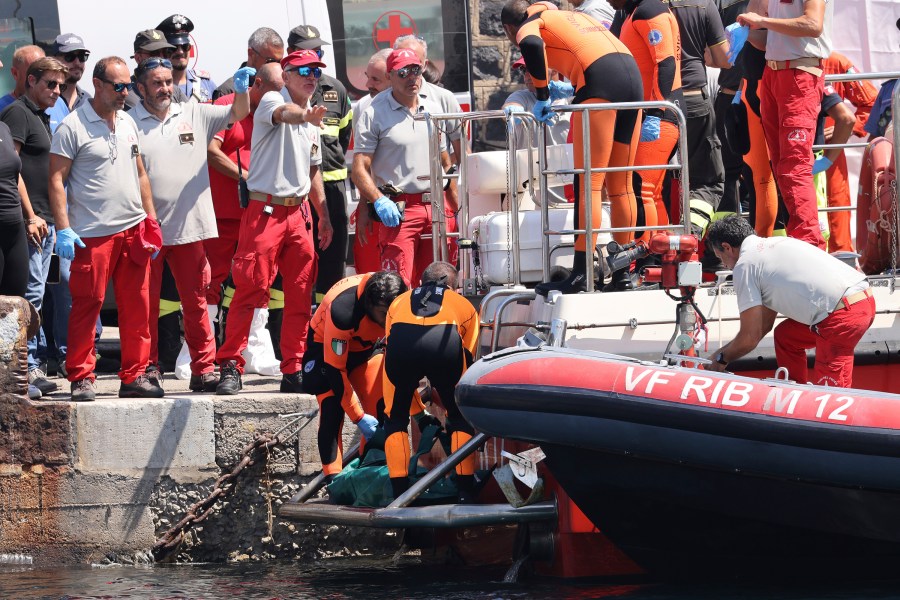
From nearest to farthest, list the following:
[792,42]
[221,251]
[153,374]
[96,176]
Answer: [792,42], [96,176], [153,374], [221,251]

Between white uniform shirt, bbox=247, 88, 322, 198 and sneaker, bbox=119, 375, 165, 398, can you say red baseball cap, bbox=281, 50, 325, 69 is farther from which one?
sneaker, bbox=119, 375, 165, 398

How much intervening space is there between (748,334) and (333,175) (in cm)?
341

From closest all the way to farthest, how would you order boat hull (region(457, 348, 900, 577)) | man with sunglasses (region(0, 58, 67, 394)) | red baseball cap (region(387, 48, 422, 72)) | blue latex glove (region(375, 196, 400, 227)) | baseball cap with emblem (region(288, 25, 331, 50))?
1. boat hull (region(457, 348, 900, 577))
2. man with sunglasses (region(0, 58, 67, 394))
3. blue latex glove (region(375, 196, 400, 227))
4. red baseball cap (region(387, 48, 422, 72))
5. baseball cap with emblem (region(288, 25, 331, 50))

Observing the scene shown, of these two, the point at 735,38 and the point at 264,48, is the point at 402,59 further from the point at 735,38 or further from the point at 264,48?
the point at 735,38

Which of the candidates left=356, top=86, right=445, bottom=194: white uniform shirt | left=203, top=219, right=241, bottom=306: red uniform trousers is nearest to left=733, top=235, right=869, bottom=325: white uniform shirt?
left=356, top=86, right=445, bottom=194: white uniform shirt

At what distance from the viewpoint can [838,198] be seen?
8742mm

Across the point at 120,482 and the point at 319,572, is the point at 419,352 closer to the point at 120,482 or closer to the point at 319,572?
the point at 319,572

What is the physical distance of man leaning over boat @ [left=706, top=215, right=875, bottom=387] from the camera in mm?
6266

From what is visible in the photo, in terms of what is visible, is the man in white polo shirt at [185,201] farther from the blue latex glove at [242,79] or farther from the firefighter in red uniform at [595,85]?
the firefighter in red uniform at [595,85]

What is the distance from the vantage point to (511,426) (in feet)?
20.3

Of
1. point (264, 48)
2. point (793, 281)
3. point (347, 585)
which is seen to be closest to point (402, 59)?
point (264, 48)

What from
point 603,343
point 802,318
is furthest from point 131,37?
point 802,318

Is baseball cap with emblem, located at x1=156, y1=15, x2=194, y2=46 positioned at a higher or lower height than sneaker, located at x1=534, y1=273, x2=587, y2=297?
higher

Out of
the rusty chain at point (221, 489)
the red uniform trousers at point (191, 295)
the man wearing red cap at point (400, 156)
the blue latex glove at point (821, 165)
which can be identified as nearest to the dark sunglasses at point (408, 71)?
the man wearing red cap at point (400, 156)
